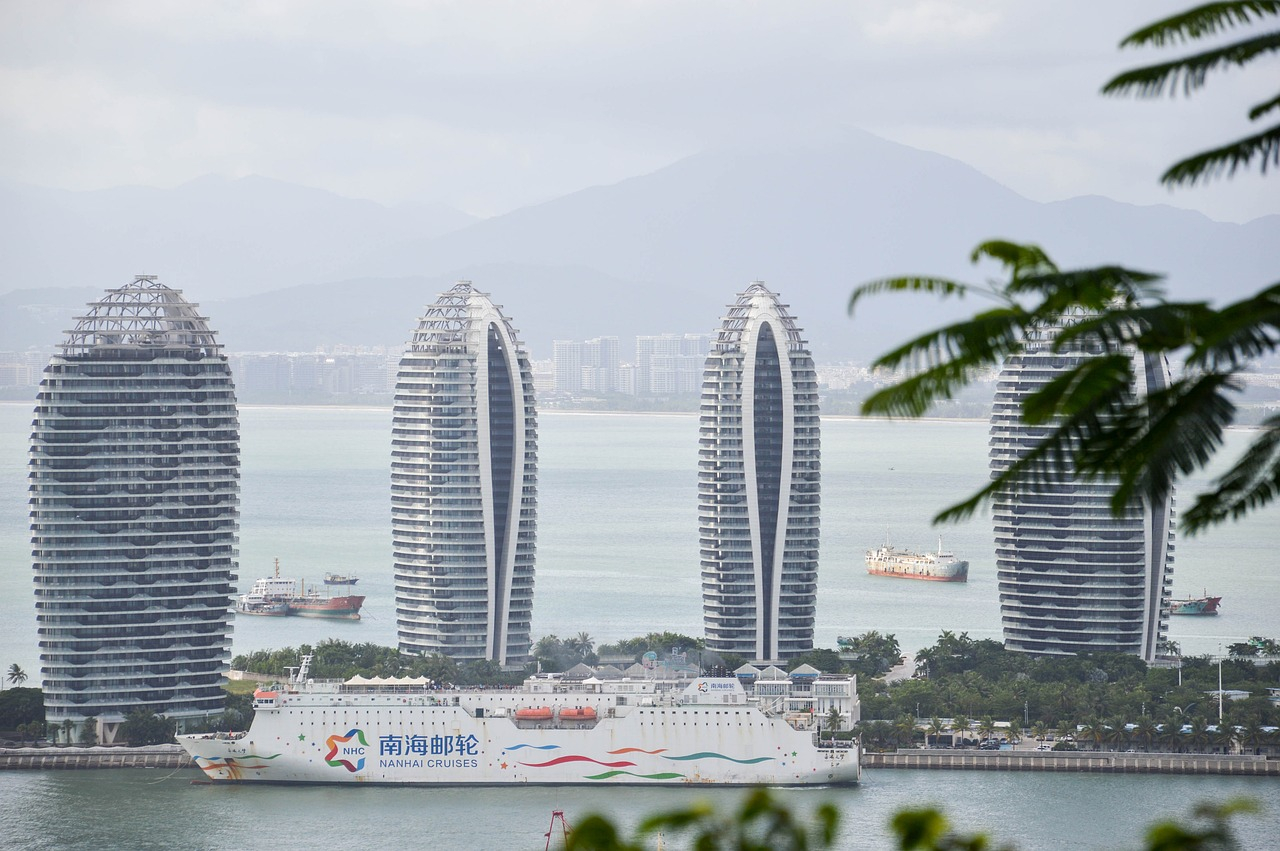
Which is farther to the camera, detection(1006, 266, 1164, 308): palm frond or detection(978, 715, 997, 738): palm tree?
detection(978, 715, 997, 738): palm tree

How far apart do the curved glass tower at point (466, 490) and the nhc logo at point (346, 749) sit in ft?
34.0

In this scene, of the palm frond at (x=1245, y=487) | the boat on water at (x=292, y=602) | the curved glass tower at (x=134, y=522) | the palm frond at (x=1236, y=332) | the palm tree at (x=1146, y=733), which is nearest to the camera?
the palm frond at (x=1236, y=332)

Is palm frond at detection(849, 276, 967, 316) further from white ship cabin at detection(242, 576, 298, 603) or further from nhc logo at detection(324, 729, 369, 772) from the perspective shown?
white ship cabin at detection(242, 576, 298, 603)

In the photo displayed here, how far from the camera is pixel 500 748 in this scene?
44.8m

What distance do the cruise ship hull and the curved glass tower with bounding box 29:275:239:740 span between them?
442 centimetres

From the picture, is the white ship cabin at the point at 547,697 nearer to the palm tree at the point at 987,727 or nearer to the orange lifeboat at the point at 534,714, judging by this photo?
the orange lifeboat at the point at 534,714

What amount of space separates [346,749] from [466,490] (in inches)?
485

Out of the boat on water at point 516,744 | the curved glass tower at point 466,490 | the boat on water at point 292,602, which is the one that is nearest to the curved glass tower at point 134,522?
the boat on water at point 516,744

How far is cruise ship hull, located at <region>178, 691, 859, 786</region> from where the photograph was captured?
44.5 metres

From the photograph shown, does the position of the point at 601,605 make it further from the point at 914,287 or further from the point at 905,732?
the point at 914,287

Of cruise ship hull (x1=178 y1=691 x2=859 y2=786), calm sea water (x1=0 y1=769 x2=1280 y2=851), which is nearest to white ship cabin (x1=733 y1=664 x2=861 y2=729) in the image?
cruise ship hull (x1=178 y1=691 x2=859 y2=786)

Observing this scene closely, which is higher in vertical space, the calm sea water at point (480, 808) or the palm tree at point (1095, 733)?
the palm tree at point (1095, 733)

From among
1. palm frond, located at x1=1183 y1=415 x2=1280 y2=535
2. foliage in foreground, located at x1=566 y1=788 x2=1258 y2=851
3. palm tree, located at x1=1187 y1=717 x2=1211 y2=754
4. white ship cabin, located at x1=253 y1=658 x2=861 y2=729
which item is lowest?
palm tree, located at x1=1187 y1=717 x2=1211 y2=754

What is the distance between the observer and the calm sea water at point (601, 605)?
1533 inches
